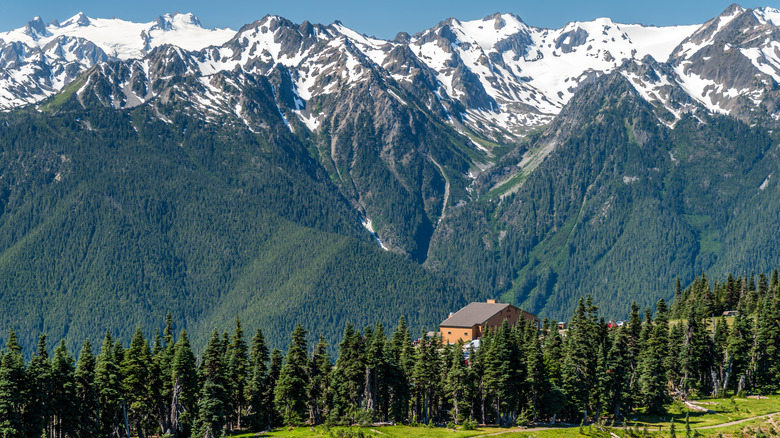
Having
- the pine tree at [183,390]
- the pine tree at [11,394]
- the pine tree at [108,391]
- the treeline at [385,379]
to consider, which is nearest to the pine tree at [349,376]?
the treeline at [385,379]

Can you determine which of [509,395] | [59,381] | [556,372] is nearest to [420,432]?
[509,395]

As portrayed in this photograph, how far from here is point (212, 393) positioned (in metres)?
114

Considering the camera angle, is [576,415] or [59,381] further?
[576,415]

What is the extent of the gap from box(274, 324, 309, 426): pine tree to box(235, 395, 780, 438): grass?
364cm

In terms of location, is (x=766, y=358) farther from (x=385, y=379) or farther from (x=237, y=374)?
(x=237, y=374)

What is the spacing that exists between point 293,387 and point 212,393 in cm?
1309

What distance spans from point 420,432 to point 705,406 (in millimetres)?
44175

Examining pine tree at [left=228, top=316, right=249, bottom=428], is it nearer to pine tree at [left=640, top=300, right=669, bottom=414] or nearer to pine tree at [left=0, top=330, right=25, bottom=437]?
pine tree at [left=0, top=330, right=25, bottom=437]

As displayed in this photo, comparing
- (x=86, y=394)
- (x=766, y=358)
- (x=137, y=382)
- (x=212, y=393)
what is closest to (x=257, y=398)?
(x=212, y=393)

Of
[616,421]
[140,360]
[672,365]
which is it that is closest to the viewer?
[140,360]

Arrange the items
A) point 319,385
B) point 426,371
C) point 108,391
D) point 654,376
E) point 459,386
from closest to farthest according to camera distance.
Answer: point 108,391 → point 459,386 → point 426,371 → point 319,385 → point 654,376

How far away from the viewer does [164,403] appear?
121 meters

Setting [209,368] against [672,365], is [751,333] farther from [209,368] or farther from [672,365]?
[209,368]

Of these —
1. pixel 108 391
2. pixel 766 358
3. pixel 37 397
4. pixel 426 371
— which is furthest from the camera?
pixel 766 358
